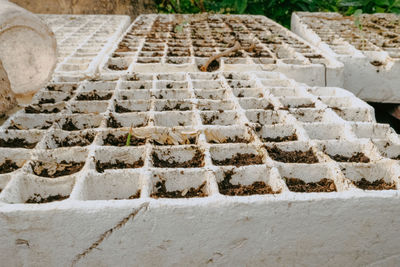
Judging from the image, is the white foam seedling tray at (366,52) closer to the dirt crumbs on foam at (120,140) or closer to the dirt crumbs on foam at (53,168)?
the dirt crumbs on foam at (120,140)

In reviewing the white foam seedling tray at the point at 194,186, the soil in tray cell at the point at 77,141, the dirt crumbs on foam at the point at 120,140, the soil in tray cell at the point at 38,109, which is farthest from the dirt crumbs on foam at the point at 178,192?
the soil in tray cell at the point at 38,109

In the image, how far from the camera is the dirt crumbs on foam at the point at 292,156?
1492mm

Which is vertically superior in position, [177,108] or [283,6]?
[177,108]

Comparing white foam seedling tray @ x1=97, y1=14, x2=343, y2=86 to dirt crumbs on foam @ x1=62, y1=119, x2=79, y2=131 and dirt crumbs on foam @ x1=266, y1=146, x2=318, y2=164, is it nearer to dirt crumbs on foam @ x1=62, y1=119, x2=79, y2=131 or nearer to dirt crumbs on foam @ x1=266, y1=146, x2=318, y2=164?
dirt crumbs on foam @ x1=62, y1=119, x2=79, y2=131

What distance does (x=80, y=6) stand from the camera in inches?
215

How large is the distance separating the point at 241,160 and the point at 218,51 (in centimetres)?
155

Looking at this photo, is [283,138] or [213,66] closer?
[283,138]

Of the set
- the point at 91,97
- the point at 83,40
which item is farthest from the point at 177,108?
the point at 83,40

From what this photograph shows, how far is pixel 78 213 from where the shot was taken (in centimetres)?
114

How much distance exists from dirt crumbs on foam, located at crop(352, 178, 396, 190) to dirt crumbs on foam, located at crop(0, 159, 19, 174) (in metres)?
1.31

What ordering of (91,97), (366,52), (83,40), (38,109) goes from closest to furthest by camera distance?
(38,109), (91,97), (366,52), (83,40)

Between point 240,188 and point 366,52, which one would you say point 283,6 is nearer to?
point 366,52

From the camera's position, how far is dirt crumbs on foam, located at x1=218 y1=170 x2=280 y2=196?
4.31ft

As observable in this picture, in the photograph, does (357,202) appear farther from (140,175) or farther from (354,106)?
(354,106)
